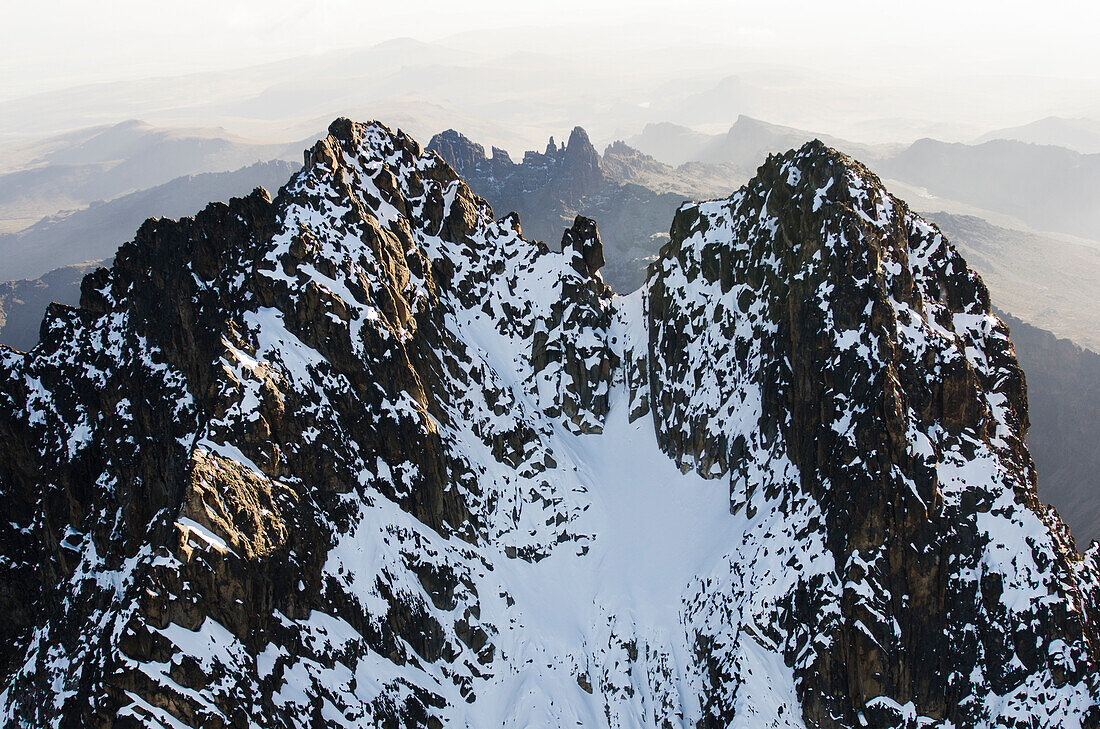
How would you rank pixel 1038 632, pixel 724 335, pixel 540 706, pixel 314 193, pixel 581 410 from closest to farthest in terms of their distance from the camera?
pixel 1038 632 → pixel 540 706 → pixel 314 193 → pixel 724 335 → pixel 581 410

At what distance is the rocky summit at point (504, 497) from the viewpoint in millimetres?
86000

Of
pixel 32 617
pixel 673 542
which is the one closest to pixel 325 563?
pixel 32 617

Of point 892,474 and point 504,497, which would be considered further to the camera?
point 504,497

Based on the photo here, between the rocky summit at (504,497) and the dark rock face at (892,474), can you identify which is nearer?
the rocky summit at (504,497)

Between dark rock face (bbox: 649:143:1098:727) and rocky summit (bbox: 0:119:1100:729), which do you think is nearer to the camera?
rocky summit (bbox: 0:119:1100:729)

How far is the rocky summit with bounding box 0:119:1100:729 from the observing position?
86.0 metres

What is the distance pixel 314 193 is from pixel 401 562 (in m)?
56.6

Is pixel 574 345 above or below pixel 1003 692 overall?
above

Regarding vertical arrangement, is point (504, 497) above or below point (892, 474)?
below

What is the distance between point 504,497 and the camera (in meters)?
122

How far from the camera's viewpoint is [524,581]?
11681 cm

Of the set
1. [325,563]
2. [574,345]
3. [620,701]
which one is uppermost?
[574,345]

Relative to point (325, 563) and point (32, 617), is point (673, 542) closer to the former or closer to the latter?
point (325, 563)

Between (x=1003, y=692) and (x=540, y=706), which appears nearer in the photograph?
(x=1003, y=692)
